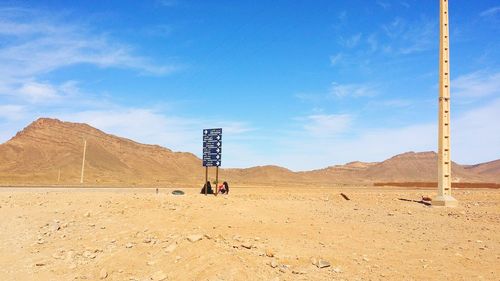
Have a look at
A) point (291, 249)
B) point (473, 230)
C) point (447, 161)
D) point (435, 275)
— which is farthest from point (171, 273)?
point (447, 161)

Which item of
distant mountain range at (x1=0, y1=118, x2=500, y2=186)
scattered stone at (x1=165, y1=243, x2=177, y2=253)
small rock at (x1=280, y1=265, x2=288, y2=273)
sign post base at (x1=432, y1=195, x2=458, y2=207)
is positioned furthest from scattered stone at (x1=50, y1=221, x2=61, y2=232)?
distant mountain range at (x1=0, y1=118, x2=500, y2=186)

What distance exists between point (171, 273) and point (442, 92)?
71.1 ft

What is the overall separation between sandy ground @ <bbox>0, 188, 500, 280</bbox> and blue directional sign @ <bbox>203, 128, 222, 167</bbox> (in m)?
6.23

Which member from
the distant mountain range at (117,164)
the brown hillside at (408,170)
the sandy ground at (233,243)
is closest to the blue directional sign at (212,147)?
the sandy ground at (233,243)

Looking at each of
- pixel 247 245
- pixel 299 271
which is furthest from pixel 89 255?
pixel 299 271

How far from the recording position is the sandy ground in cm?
1102

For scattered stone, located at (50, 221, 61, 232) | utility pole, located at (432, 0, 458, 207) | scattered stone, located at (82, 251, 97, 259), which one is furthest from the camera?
utility pole, located at (432, 0, 458, 207)

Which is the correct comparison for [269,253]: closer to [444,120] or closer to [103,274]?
[103,274]

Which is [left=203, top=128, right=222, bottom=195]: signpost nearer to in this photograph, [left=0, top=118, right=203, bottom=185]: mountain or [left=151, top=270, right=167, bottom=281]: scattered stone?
[left=151, top=270, right=167, bottom=281]: scattered stone

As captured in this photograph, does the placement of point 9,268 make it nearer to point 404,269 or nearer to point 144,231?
point 144,231

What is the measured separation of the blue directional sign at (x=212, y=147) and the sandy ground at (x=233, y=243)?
20.4 ft

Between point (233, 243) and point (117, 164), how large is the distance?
377 ft

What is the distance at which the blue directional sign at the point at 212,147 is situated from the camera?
26531mm

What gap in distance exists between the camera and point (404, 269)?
11.0 m
